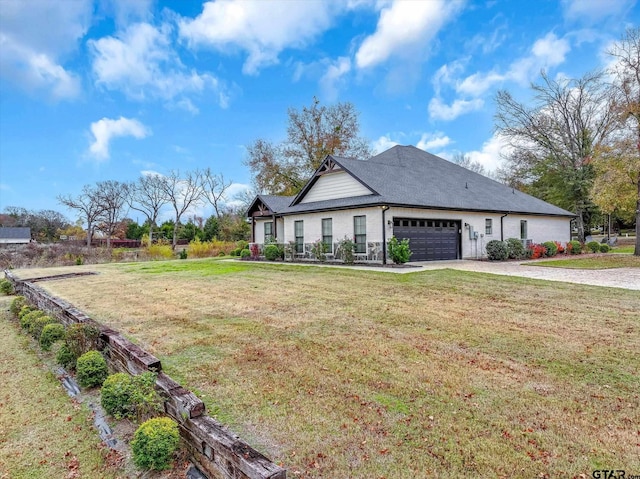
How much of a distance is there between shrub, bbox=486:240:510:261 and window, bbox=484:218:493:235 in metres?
1.26

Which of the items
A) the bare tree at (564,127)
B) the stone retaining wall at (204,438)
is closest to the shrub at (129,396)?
the stone retaining wall at (204,438)

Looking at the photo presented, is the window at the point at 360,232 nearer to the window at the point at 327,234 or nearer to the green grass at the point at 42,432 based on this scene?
the window at the point at 327,234

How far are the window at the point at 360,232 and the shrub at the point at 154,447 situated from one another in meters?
13.0

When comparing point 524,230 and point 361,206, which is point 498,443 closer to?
point 361,206

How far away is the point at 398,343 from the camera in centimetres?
503

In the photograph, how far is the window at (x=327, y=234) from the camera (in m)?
16.8

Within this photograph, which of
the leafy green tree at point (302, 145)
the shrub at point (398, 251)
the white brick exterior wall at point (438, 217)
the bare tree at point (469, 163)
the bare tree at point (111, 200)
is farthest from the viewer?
the bare tree at point (469, 163)

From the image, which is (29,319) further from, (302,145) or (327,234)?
(302,145)

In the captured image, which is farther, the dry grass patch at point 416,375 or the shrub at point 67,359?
the shrub at point 67,359

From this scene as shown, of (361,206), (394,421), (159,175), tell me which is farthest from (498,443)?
(159,175)

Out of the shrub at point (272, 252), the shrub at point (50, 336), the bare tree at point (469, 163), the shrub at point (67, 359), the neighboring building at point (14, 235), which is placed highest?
the bare tree at point (469, 163)

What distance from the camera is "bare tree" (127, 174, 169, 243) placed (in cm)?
4444

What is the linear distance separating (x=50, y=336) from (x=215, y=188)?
44.0m

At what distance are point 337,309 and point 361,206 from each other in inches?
328
